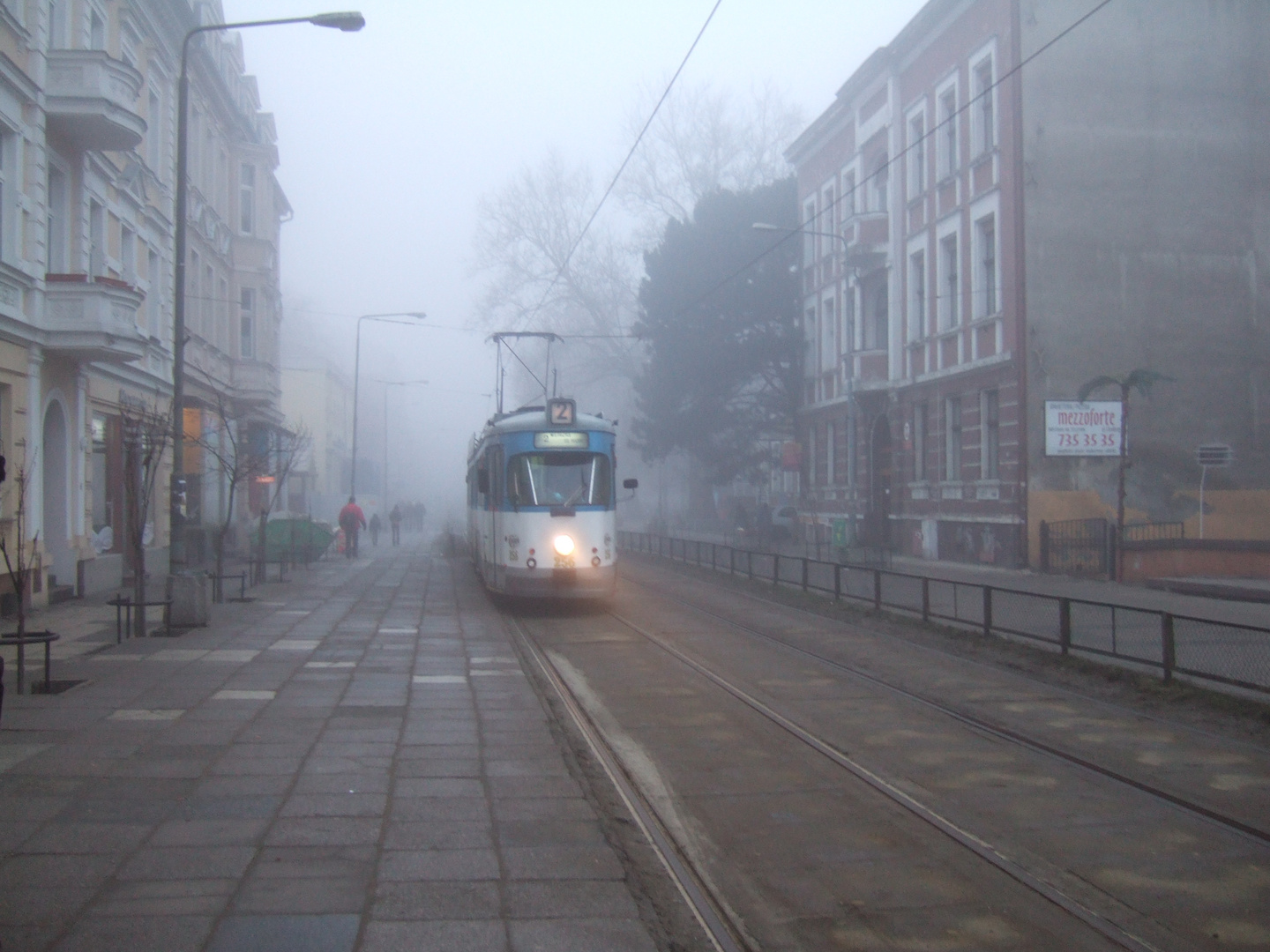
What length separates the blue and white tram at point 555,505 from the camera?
18094mm

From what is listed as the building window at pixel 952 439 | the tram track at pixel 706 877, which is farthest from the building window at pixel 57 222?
the building window at pixel 952 439

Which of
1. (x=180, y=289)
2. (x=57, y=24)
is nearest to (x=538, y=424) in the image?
(x=180, y=289)

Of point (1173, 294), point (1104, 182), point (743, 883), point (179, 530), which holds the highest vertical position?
point (1104, 182)

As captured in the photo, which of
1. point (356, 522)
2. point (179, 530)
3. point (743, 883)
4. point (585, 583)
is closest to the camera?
point (743, 883)

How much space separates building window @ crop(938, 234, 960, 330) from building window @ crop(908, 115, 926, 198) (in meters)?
2.17

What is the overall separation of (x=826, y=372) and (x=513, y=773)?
116ft

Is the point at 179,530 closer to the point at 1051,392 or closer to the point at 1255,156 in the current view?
the point at 1051,392

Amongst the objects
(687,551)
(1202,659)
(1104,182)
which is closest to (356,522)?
(687,551)

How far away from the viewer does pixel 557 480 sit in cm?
1833

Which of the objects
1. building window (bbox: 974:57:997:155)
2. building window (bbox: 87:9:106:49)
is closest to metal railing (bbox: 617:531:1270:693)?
building window (bbox: 974:57:997:155)

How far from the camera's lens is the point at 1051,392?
88.3ft

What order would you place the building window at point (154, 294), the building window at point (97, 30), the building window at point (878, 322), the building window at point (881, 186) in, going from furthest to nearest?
the building window at point (878, 322), the building window at point (881, 186), the building window at point (154, 294), the building window at point (97, 30)

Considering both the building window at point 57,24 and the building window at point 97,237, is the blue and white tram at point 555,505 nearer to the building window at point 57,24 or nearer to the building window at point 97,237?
the building window at point 97,237

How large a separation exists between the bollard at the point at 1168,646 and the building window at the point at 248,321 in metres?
31.0
